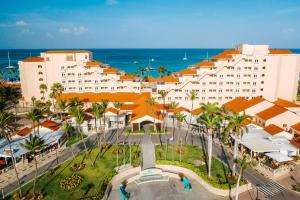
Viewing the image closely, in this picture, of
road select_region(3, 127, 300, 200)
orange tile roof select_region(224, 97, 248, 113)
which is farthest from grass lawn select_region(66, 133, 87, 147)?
orange tile roof select_region(224, 97, 248, 113)

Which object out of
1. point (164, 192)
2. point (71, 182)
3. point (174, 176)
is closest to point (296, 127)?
point (174, 176)

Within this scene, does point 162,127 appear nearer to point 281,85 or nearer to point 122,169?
point 122,169

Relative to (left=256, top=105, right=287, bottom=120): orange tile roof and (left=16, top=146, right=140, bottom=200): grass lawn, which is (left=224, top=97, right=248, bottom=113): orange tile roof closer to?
(left=256, top=105, right=287, bottom=120): orange tile roof

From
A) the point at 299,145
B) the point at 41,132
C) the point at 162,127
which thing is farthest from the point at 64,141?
the point at 299,145

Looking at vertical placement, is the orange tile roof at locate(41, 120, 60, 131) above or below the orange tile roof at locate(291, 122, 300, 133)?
below

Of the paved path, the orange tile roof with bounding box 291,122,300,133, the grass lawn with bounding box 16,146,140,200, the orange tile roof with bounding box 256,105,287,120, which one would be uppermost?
the orange tile roof with bounding box 256,105,287,120

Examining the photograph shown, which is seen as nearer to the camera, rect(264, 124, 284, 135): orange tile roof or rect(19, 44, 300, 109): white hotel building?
rect(264, 124, 284, 135): orange tile roof
